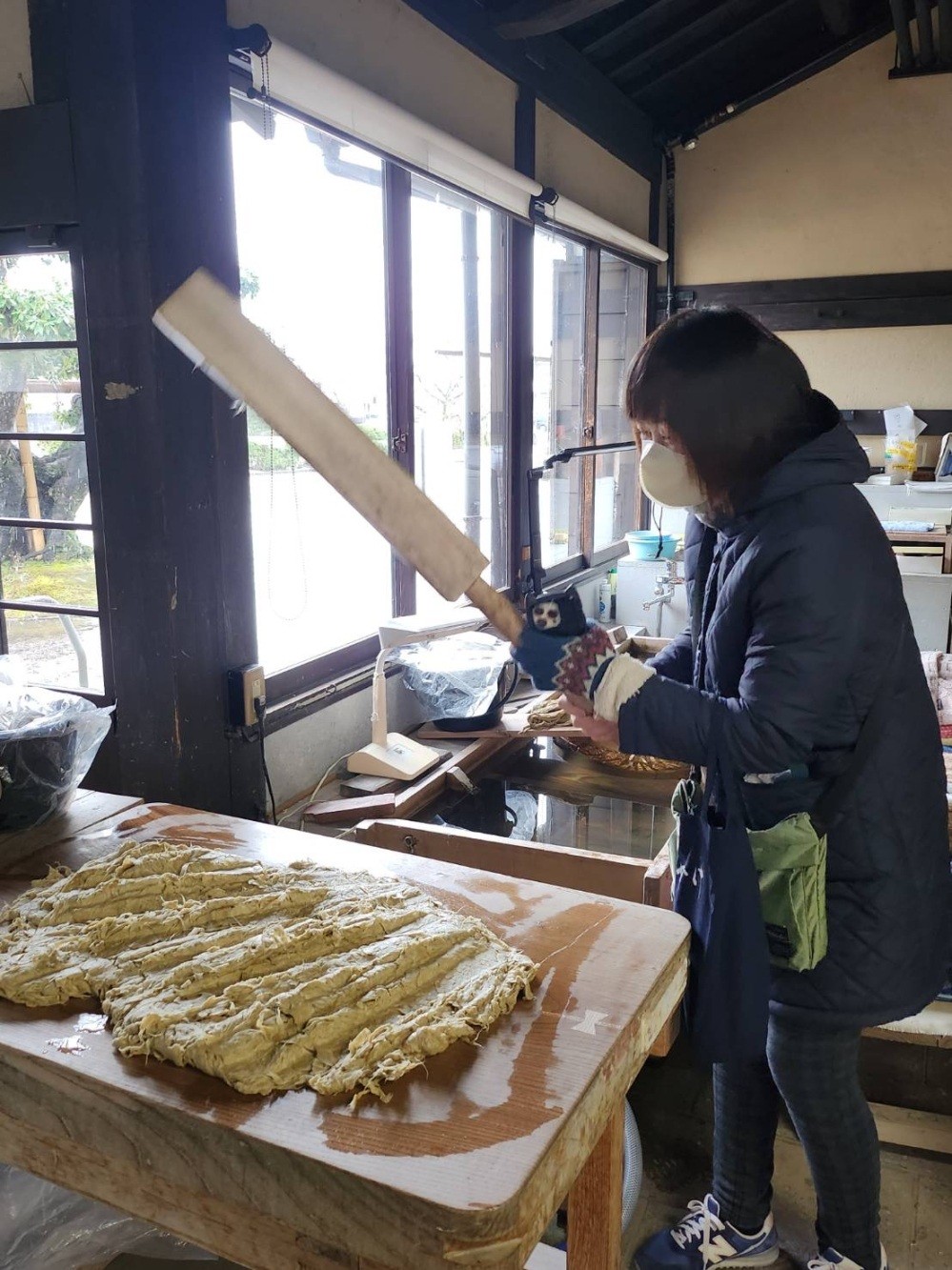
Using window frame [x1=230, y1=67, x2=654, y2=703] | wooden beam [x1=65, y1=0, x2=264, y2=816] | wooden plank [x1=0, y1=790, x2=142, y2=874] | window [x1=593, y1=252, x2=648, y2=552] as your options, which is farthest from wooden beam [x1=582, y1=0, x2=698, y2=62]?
wooden plank [x1=0, y1=790, x2=142, y2=874]

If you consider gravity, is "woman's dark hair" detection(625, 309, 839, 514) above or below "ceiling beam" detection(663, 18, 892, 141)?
below

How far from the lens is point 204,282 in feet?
4.45

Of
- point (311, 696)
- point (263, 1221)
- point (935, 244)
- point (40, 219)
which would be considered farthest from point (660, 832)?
point (935, 244)

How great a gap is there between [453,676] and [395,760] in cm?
43

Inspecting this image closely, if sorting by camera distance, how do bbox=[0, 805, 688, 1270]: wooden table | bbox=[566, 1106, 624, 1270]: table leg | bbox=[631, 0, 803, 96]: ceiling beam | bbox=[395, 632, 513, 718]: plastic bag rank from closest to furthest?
1. bbox=[0, 805, 688, 1270]: wooden table
2. bbox=[566, 1106, 624, 1270]: table leg
3. bbox=[395, 632, 513, 718]: plastic bag
4. bbox=[631, 0, 803, 96]: ceiling beam

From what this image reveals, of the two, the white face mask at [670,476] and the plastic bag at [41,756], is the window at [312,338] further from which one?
the white face mask at [670,476]

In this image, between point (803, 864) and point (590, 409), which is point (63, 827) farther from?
point (590, 409)

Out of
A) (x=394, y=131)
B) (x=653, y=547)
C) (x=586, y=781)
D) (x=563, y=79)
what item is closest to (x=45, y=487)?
(x=394, y=131)

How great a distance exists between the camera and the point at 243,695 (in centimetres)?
222

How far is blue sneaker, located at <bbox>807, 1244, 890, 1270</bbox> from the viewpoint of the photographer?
1.55 m

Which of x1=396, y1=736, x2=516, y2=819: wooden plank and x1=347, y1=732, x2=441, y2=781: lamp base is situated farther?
x1=347, y1=732, x2=441, y2=781: lamp base

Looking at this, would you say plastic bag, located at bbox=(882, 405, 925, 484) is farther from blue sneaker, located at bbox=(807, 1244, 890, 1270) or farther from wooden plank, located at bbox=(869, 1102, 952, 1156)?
blue sneaker, located at bbox=(807, 1244, 890, 1270)

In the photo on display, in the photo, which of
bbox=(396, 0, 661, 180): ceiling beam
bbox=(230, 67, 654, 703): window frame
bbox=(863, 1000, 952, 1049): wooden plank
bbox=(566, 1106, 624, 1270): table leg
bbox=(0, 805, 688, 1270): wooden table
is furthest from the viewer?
bbox=(396, 0, 661, 180): ceiling beam

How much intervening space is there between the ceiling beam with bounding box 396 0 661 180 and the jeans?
3057mm
